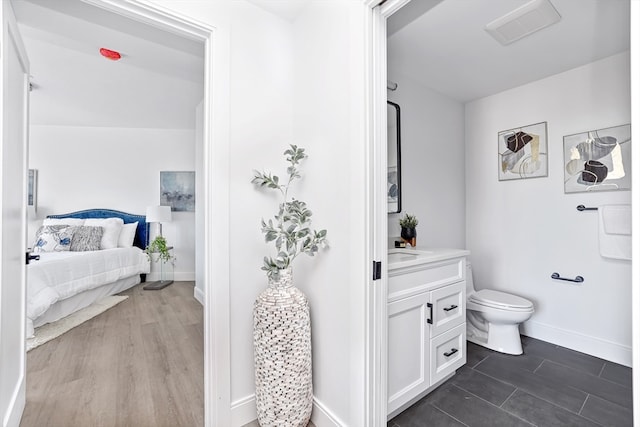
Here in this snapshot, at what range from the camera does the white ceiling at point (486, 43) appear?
1.73m

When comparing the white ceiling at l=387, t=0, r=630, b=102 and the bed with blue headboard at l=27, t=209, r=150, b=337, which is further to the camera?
the bed with blue headboard at l=27, t=209, r=150, b=337

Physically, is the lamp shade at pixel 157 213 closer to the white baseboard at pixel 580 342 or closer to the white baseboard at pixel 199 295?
the white baseboard at pixel 199 295

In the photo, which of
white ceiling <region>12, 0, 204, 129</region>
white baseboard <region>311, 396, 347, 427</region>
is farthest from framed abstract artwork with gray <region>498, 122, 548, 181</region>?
white ceiling <region>12, 0, 204, 129</region>

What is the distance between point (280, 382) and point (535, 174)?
2728mm

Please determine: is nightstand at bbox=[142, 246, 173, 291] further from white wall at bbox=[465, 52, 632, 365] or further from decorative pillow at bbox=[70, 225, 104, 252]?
white wall at bbox=[465, 52, 632, 365]

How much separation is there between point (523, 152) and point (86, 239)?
5320 millimetres

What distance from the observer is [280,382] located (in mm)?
1399

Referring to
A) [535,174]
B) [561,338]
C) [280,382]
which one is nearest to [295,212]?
[280,382]

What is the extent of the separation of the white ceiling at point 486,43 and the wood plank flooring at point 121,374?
8.88 ft

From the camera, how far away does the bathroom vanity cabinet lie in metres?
1.55

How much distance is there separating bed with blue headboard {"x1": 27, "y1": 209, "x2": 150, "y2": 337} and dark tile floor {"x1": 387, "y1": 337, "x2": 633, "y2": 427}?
3369 millimetres

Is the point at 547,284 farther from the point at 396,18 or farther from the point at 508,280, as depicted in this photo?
the point at 396,18

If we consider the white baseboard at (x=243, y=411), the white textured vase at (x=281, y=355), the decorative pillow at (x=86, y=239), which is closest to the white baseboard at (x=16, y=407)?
the white baseboard at (x=243, y=411)

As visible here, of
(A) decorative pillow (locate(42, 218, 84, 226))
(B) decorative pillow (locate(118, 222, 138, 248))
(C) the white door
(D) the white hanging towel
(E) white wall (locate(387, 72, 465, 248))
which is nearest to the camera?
(C) the white door
